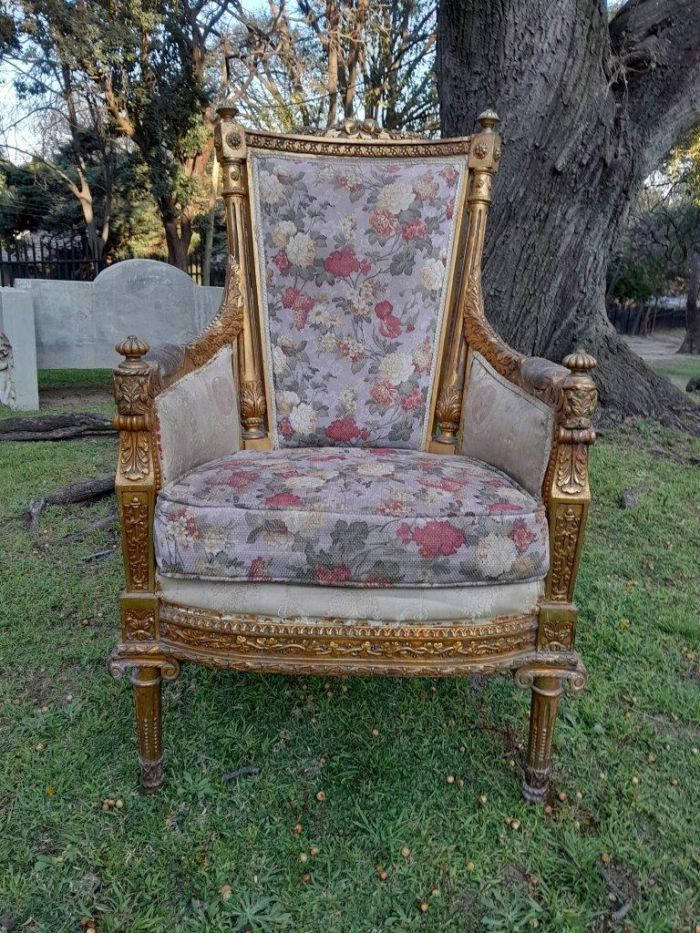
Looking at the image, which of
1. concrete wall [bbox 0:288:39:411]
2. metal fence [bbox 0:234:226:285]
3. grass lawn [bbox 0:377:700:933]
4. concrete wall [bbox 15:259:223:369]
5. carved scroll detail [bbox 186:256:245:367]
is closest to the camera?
grass lawn [bbox 0:377:700:933]

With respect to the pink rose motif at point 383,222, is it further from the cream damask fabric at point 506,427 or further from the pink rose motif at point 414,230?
the cream damask fabric at point 506,427

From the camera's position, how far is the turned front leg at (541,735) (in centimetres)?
131

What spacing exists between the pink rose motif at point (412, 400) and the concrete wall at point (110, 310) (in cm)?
399

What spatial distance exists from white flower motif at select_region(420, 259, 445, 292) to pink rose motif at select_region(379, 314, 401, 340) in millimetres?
130

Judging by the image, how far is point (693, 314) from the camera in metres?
11.9

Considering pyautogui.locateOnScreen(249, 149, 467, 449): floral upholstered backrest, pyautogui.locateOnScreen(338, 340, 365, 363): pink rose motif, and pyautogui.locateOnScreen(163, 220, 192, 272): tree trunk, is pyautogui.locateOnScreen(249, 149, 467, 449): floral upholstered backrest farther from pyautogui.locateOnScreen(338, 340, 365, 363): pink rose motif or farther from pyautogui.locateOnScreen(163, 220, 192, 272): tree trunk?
pyautogui.locateOnScreen(163, 220, 192, 272): tree trunk

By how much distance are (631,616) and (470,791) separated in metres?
1.00

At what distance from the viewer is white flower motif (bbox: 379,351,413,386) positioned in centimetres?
186

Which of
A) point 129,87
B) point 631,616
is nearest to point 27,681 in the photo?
point 631,616

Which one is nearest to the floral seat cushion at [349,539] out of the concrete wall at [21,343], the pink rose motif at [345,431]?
the pink rose motif at [345,431]

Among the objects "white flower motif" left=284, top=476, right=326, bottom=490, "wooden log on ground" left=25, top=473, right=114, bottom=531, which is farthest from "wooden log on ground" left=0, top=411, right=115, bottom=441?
"white flower motif" left=284, top=476, right=326, bottom=490

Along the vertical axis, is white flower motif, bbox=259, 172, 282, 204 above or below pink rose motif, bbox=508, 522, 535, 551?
above

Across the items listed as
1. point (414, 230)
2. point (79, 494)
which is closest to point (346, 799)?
point (414, 230)

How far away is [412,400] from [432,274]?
1.21 feet
